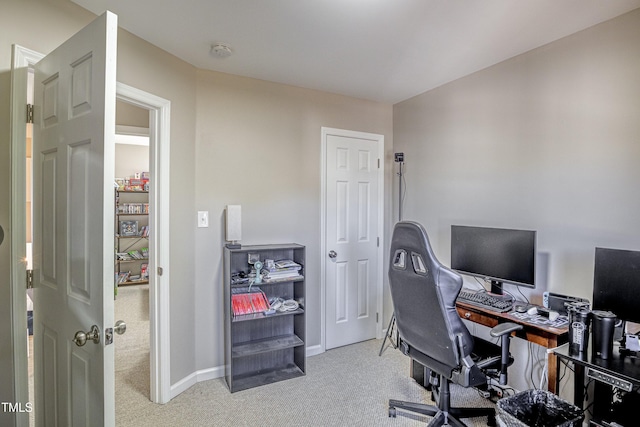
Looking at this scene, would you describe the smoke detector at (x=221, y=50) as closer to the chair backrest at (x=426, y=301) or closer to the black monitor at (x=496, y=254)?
the chair backrest at (x=426, y=301)

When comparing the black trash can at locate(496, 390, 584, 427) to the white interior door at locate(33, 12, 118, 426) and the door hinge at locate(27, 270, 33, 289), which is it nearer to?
the white interior door at locate(33, 12, 118, 426)

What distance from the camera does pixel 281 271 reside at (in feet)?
9.18

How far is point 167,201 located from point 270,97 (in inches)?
50.9

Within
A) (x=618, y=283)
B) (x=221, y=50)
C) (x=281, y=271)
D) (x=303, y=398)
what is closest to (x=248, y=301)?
(x=281, y=271)

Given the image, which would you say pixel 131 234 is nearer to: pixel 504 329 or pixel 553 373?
pixel 504 329

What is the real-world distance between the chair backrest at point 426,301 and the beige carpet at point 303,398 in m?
0.64

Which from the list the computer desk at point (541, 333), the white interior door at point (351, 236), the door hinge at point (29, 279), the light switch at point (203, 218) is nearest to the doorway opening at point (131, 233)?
the light switch at point (203, 218)

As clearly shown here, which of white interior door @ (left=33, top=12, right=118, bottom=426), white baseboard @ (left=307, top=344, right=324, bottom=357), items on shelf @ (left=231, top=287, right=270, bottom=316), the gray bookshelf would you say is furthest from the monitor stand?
white interior door @ (left=33, top=12, right=118, bottom=426)

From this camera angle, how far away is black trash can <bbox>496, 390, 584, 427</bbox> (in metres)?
1.71

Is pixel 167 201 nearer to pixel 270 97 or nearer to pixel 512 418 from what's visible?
pixel 270 97

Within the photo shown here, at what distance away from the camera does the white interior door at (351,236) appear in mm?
3289

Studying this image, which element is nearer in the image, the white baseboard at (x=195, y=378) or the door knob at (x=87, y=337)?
the door knob at (x=87, y=337)

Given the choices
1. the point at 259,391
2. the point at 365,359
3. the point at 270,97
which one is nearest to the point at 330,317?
the point at 365,359

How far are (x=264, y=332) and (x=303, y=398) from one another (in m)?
0.67
